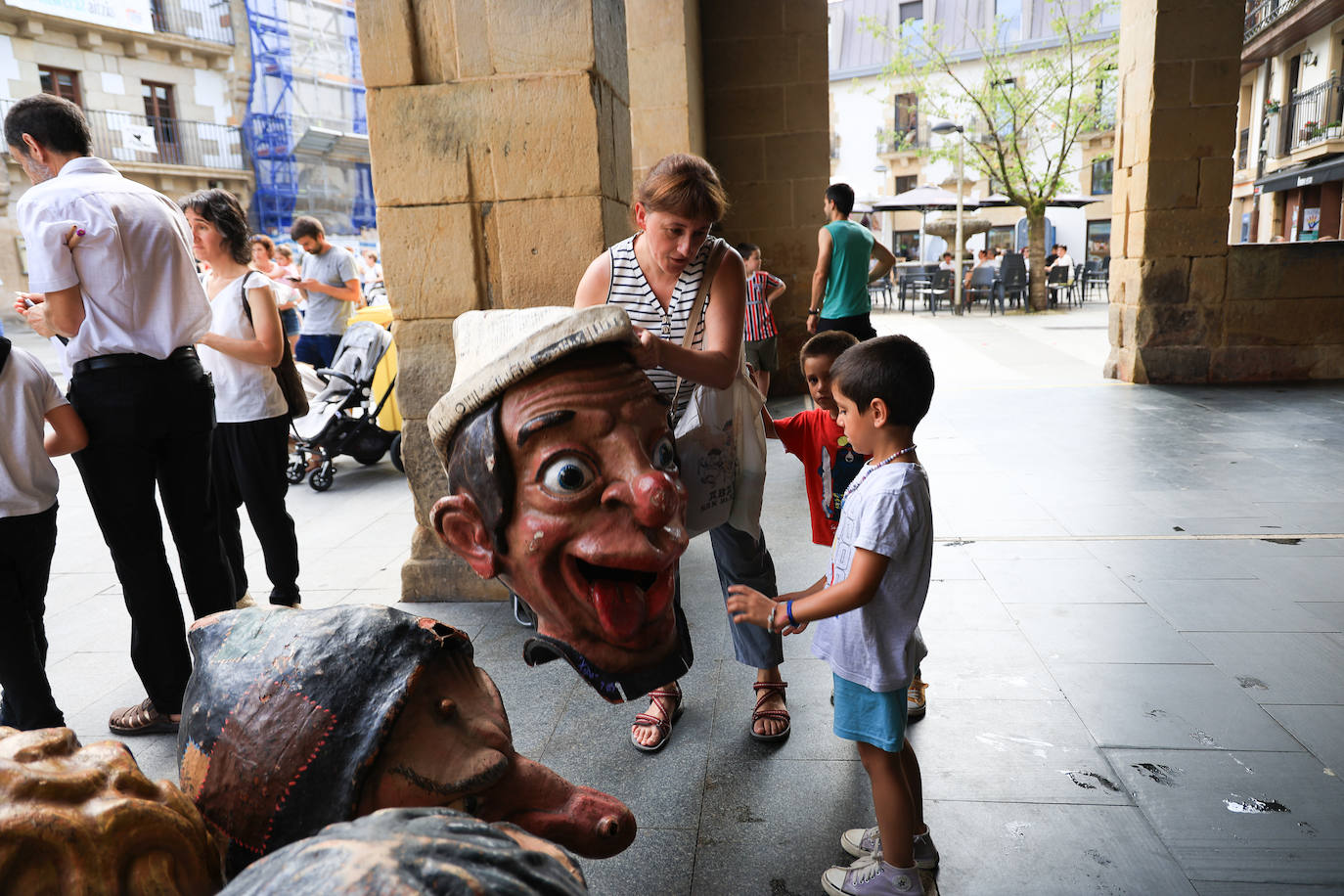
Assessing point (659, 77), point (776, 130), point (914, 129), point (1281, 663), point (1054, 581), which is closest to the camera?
point (1281, 663)

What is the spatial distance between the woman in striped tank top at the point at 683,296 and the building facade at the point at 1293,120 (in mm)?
18865

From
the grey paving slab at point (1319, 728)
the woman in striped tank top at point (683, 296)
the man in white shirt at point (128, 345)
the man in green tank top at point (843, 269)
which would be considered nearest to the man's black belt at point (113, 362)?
the man in white shirt at point (128, 345)

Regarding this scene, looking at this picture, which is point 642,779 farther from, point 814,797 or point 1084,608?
point 1084,608

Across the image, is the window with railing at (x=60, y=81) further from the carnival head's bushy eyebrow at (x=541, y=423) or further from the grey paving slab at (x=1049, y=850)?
the grey paving slab at (x=1049, y=850)

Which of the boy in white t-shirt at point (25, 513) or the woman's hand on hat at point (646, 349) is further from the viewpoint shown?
the boy in white t-shirt at point (25, 513)

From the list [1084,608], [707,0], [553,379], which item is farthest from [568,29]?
[707,0]

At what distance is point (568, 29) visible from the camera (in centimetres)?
320

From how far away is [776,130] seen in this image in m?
8.38

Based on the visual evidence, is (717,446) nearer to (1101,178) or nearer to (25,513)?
(25,513)

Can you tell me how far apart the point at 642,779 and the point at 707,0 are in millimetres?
7803

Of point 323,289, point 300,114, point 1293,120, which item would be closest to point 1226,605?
point 323,289

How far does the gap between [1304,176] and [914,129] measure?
A: 14319mm

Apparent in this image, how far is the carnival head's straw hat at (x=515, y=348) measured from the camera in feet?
4.72

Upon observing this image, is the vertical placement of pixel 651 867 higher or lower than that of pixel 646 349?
lower
